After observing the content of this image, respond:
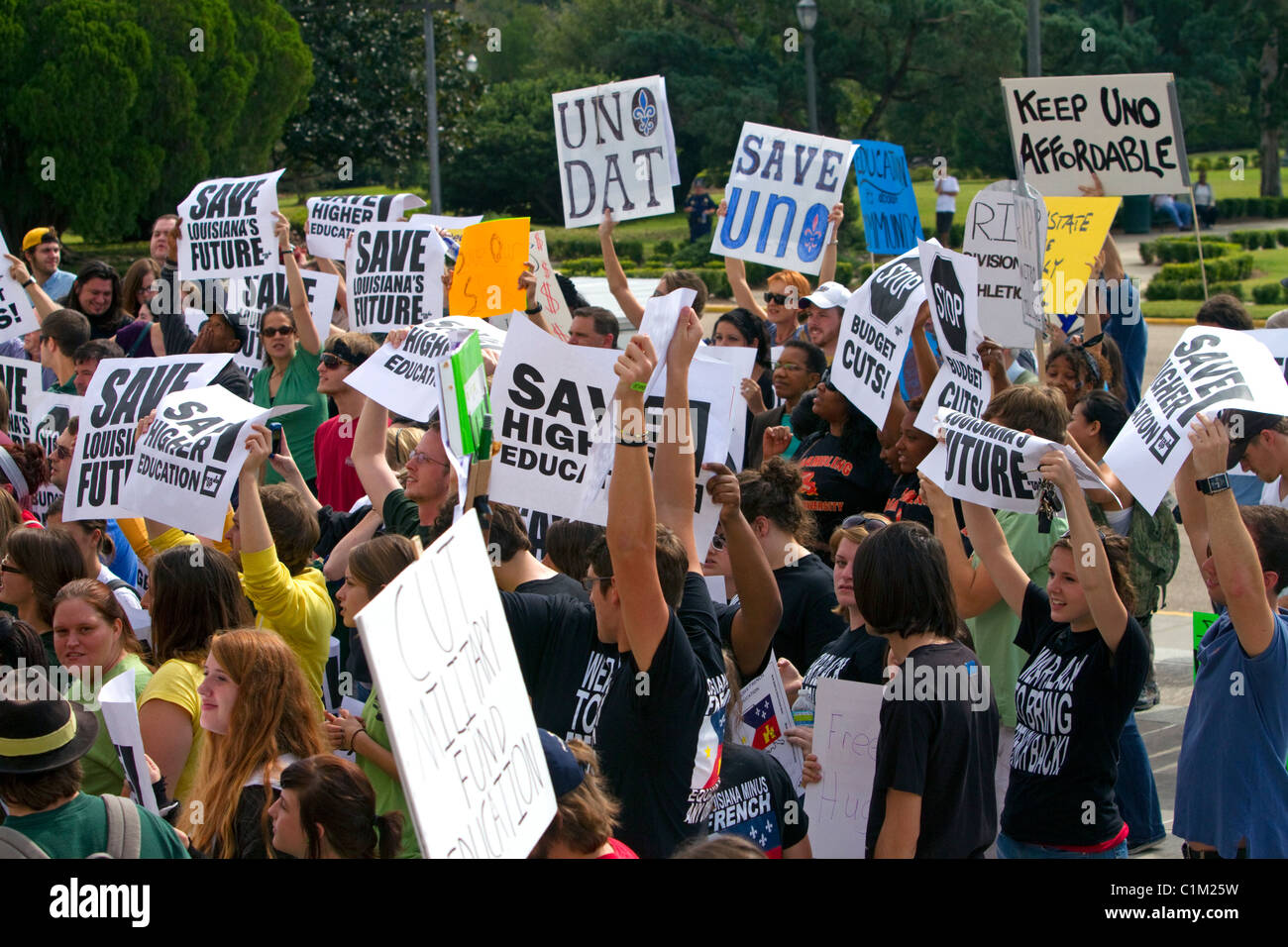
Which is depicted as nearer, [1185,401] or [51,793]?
[51,793]

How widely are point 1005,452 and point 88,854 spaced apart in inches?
120

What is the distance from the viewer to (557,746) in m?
3.48

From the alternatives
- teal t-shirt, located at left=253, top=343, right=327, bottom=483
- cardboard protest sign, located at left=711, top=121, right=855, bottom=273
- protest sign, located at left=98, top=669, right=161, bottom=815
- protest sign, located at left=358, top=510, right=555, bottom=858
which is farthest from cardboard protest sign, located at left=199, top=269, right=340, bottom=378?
protest sign, located at left=358, top=510, right=555, bottom=858

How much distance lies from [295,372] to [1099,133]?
16.1 feet

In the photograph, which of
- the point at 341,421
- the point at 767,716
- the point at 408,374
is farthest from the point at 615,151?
the point at 767,716

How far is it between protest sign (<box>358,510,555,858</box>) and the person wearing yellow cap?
9.14 metres

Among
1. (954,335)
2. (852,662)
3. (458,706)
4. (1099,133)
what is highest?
(1099,133)

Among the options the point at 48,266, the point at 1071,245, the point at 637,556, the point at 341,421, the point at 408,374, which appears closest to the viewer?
the point at 637,556

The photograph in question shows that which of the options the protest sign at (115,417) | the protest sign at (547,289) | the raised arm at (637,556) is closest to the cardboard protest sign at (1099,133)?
the protest sign at (547,289)

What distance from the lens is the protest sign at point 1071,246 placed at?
873cm

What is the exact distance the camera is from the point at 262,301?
10.0m

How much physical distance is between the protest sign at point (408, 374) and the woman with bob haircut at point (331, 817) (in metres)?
2.78

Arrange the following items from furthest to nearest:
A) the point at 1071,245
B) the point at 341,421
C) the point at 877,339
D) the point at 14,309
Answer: the point at 14,309 < the point at 1071,245 < the point at 341,421 < the point at 877,339

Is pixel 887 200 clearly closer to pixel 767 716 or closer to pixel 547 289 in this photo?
pixel 547 289
